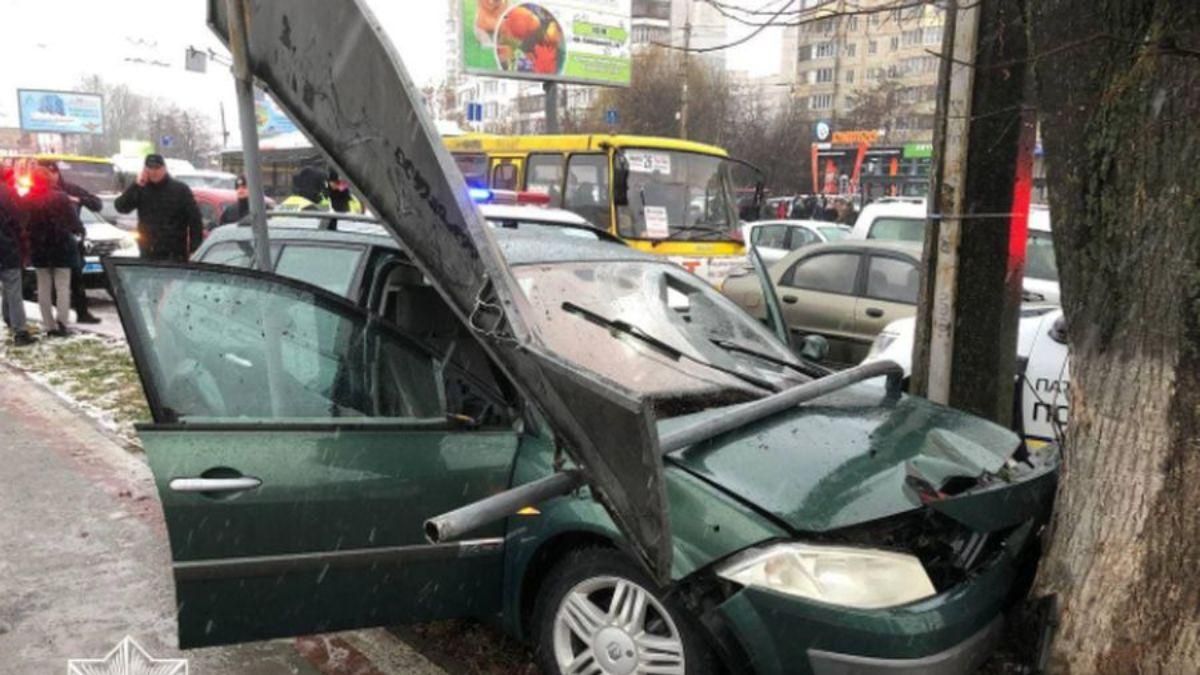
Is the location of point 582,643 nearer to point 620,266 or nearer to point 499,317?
point 499,317

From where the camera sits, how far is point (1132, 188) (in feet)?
7.98

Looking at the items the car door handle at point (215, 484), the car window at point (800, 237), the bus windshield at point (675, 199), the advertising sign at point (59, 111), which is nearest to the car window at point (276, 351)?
the car door handle at point (215, 484)

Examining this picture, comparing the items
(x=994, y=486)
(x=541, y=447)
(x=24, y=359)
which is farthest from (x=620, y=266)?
(x=24, y=359)

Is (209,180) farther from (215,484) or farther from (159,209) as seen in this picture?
(215,484)

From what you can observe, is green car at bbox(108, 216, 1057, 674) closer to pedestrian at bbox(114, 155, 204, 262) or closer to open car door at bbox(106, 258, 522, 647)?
open car door at bbox(106, 258, 522, 647)

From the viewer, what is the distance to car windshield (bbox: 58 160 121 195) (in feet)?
65.7

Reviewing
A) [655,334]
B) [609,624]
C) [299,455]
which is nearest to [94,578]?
[299,455]

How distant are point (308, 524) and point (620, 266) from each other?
64.9 inches

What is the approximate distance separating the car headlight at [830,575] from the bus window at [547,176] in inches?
352

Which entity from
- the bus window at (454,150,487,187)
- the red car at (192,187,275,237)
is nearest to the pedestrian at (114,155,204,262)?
the bus window at (454,150,487,187)

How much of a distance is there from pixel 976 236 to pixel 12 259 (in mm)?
8349

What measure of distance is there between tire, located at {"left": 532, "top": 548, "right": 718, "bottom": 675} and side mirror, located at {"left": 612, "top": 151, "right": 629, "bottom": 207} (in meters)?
7.55

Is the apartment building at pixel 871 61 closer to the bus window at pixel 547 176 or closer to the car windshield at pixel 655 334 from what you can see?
the car windshield at pixel 655 334

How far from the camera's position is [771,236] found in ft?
46.9
